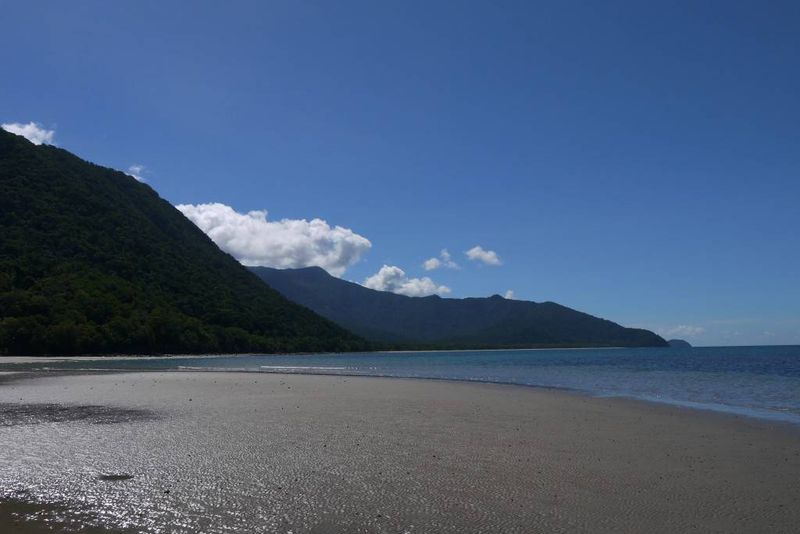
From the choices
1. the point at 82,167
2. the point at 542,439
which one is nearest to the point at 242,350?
the point at 82,167

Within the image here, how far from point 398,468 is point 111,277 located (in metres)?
96.4

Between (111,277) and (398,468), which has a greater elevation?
(111,277)

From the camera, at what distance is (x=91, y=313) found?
83.0 meters

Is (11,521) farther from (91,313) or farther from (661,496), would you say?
(91,313)

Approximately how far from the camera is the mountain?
78.1 m

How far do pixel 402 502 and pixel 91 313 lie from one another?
3394 inches

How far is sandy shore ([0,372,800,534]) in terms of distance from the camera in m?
7.95

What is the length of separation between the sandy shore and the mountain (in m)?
68.3

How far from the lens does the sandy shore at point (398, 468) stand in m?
7.95

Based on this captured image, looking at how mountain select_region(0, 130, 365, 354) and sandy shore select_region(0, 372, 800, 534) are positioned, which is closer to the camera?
sandy shore select_region(0, 372, 800, 534)

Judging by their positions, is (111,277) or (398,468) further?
(111,277)

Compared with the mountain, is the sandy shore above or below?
below

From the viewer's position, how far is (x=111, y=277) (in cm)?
9512

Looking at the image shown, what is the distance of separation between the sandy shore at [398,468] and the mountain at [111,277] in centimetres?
6833
